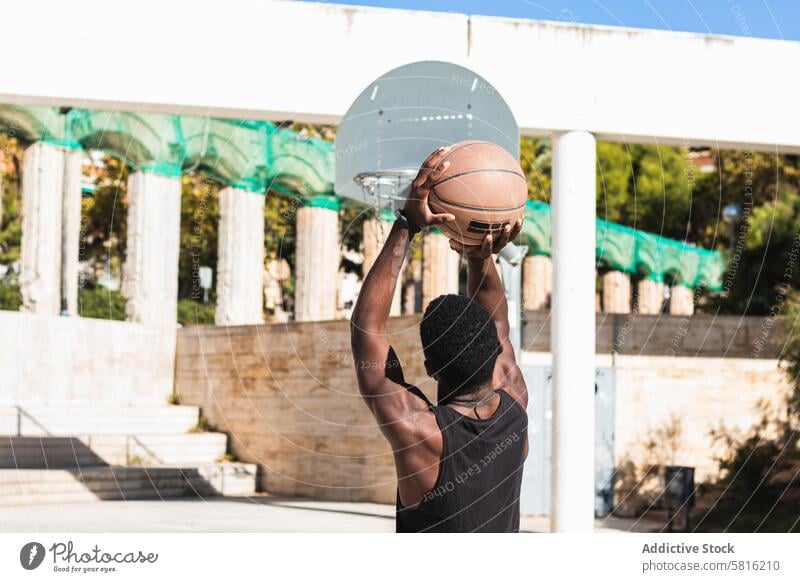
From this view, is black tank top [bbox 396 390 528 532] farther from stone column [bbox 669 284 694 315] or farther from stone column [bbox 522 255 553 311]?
stone column [bbox 669 284 694 315]

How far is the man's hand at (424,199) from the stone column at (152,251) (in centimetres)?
1835

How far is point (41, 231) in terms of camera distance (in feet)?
71.1

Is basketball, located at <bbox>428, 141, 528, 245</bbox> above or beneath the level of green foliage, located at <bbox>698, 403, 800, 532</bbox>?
above

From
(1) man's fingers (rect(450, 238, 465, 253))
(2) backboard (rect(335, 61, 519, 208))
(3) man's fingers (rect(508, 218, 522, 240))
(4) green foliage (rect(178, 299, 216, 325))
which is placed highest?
(2) backboard (rect(335, 61, 519, 208))

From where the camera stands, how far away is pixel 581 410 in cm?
1220

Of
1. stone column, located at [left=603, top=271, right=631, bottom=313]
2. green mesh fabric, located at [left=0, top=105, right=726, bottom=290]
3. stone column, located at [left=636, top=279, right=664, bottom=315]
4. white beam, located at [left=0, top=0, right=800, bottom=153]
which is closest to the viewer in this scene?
white beam, located at [left=0, top=0, right=800, bottom=153]

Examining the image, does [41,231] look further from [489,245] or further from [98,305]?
[489,245]

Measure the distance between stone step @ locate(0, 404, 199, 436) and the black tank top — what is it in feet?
56.1

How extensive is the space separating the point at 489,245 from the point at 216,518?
37.5 ft

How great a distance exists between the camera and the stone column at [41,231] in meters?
21.7

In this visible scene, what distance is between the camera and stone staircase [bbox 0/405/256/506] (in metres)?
17.6

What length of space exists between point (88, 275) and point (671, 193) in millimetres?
21926

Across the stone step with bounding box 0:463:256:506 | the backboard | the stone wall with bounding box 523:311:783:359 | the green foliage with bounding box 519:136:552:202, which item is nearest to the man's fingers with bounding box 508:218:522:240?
the backboard

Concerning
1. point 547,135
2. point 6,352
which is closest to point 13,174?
point 6,352
